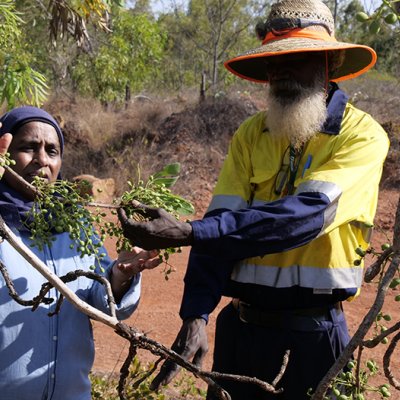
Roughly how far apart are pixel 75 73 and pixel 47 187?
1569 cm

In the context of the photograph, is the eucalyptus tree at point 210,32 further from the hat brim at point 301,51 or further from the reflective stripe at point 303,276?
the reflective stripe at point 303,276

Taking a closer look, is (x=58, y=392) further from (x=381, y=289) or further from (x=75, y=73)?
(x=75, y=73)

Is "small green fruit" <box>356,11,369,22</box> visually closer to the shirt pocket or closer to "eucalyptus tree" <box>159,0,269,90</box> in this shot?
the shirt pocket

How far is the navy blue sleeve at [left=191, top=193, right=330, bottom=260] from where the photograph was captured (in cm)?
219

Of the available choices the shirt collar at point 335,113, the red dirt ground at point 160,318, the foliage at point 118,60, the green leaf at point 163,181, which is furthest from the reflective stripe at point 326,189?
the foliage at point 118,60

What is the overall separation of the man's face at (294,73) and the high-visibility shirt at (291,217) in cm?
12

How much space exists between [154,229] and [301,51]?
41.6 inches

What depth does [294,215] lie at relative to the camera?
2.23m

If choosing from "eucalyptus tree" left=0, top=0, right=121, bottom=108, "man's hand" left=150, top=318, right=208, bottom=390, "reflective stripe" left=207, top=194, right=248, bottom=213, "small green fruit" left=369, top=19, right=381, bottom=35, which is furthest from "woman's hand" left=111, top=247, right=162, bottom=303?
"eucalyptus tree" left=0, top=0, right=121, bottom=108

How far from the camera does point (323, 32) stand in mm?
2797

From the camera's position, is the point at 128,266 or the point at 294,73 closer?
the point at 128,266

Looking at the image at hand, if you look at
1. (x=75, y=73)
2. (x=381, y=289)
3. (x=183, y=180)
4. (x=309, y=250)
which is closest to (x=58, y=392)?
(x=309, y=250)

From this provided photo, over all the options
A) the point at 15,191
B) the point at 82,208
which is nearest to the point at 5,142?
the point at 15,191

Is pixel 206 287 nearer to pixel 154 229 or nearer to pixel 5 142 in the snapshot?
pixel 154 229
